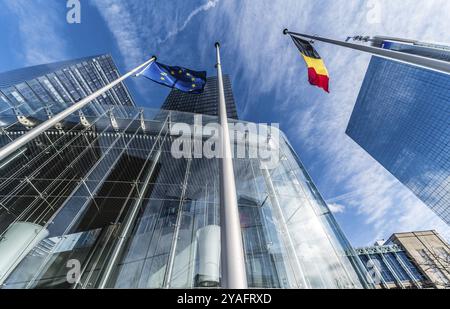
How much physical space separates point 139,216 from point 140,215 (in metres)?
0.06

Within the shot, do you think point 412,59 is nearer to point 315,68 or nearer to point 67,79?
point 315,68

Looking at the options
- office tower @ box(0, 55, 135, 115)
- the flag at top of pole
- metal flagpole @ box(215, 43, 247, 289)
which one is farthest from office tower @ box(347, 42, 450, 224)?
office tower @ box(0, 55, 135, 115)

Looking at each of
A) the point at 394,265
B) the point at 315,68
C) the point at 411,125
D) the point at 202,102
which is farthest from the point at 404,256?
the point at 315,68

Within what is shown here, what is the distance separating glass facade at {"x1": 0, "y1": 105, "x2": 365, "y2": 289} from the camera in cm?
598

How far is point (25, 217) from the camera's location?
23.5 ft

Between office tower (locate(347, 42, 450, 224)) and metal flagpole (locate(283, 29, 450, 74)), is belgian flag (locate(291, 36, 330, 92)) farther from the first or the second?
office tower (locate(347, 42, 450, 224))

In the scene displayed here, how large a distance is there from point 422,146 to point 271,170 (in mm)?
98859

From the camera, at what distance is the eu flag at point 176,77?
31.6ft

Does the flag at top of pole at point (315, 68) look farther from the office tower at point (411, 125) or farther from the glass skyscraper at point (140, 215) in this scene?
the office tower at point (411, 125)

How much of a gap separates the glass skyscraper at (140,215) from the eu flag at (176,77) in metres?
2.85

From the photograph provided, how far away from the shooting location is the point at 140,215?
7.92 m

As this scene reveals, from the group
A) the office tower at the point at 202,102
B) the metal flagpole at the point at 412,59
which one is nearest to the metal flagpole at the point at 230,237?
the metal flagpole at the point at 412,59

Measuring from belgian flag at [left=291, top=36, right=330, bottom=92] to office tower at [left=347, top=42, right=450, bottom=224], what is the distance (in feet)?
290
